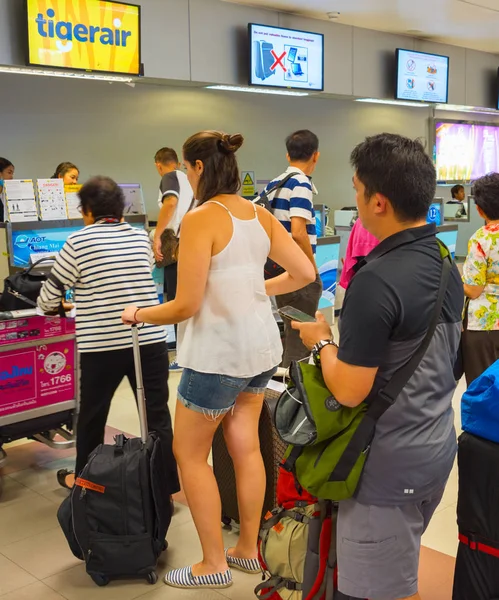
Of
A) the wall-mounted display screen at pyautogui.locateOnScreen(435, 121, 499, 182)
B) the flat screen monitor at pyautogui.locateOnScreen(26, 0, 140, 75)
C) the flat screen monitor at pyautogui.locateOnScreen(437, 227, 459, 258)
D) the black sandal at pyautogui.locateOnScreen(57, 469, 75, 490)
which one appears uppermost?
the flat screen monitor at pyautogui.locateOnScreen(26, 0, 140, 75)

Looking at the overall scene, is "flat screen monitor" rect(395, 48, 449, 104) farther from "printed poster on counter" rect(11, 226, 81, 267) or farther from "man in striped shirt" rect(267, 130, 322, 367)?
"man in striped shirt" rect(267, 130, 322, 367)

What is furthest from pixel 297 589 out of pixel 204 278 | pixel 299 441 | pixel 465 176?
pixel 465 176

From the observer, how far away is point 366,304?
1.59 metres

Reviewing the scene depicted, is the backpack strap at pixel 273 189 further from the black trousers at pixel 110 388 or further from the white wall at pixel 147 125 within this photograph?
the white wall at pixel 147 125

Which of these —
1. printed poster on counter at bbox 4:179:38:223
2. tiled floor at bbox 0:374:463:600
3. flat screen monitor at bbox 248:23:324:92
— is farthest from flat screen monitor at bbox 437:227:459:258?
tiled floor at bbox 0:374:463:600

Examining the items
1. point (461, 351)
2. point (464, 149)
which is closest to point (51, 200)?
point (461, 351)

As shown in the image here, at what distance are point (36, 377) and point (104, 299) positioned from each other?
824mm

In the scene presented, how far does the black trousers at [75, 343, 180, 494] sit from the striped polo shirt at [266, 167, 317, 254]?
132 centimetres

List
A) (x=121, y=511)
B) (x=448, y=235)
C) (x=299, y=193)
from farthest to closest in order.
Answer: (x=448, y=235), (x=299, y=193), (x=121, y=511)

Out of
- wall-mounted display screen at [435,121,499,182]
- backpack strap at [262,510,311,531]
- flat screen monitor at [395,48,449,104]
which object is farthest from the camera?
wall-mounted display screen at [435,121,499,182]

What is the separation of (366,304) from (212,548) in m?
1.39

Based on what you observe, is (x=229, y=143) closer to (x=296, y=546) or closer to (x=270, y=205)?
(x=296, y=546)

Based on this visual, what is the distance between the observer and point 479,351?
143 inches

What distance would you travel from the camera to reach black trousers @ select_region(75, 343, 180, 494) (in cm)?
298
